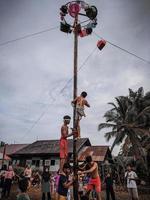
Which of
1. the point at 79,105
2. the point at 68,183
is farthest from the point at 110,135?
the point at 68,183

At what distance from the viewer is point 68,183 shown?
8523 mm

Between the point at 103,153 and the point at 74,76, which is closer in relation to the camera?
the point at 74,76

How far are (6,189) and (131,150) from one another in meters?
22.1

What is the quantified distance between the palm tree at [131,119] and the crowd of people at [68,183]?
13.1 m

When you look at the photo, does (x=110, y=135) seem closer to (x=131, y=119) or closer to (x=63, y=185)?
(x=131, y=119)

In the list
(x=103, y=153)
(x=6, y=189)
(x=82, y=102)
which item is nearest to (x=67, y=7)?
(x=82, y=102)

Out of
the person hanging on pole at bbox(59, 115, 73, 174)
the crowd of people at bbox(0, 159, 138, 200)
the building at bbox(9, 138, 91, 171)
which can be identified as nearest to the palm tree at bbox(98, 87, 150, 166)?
the building at bbox(9, 138, 91, 171)

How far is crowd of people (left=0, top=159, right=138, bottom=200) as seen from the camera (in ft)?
27.8

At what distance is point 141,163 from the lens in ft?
94.7

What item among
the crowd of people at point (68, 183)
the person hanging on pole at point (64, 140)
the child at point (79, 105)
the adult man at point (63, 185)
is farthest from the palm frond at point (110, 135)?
the adult man at point (63, 185)

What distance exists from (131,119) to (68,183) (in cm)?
2767

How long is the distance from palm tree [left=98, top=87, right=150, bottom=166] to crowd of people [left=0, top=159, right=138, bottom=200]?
43.1ft

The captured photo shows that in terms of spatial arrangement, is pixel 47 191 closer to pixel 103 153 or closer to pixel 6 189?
pixel 6 189

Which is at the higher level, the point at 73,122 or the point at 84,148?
the point at 84,148
